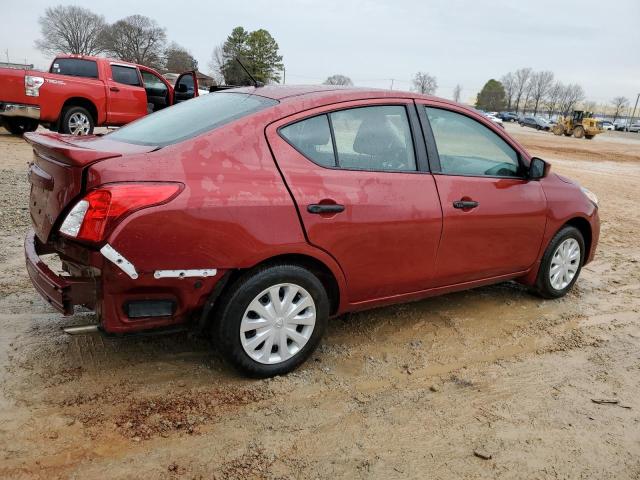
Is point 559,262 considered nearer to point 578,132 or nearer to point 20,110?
point 20,110

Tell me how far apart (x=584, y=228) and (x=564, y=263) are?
1.30ft

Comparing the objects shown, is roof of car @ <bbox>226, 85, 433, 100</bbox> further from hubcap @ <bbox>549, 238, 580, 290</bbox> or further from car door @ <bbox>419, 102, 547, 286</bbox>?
hubcap @ <bbox>549, 238, 580, 290</bbox>

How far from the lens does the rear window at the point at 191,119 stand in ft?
9.70

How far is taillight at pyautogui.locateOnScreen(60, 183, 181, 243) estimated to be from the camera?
249cm

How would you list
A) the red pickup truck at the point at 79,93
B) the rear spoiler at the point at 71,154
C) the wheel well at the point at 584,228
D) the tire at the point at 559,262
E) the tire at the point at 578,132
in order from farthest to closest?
1. the tire at the point at 578,132
2. the red pickup truck at the point at 79,93
3. the wheel well at the point at 584,228
4. the tire at the point at 559,262
5. the rear spoiler at the point at 71,154

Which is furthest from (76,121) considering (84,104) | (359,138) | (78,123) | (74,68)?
(359,138)

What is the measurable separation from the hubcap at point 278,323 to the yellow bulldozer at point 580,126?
4245 cm

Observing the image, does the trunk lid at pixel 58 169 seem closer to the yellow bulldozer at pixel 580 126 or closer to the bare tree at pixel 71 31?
the yellow bulldozer at pixel 580 126

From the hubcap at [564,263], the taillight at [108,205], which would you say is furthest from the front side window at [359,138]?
the hubcap at [564,263]

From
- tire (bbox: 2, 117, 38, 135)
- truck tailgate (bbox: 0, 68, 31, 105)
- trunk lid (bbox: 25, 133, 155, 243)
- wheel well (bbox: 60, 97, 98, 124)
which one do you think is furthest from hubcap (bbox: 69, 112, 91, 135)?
trunk lid (bbox: 25, 133, 155, 243)

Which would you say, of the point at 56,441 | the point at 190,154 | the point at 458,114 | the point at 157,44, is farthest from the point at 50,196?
the point at 157,44

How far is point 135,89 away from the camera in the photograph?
1190cm

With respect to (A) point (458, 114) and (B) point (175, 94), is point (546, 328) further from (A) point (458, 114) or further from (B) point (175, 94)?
(B) point (175, 94)

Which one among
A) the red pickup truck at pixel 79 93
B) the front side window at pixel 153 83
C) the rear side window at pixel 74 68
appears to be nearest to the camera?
the red pickup truck at pixel 79 93
